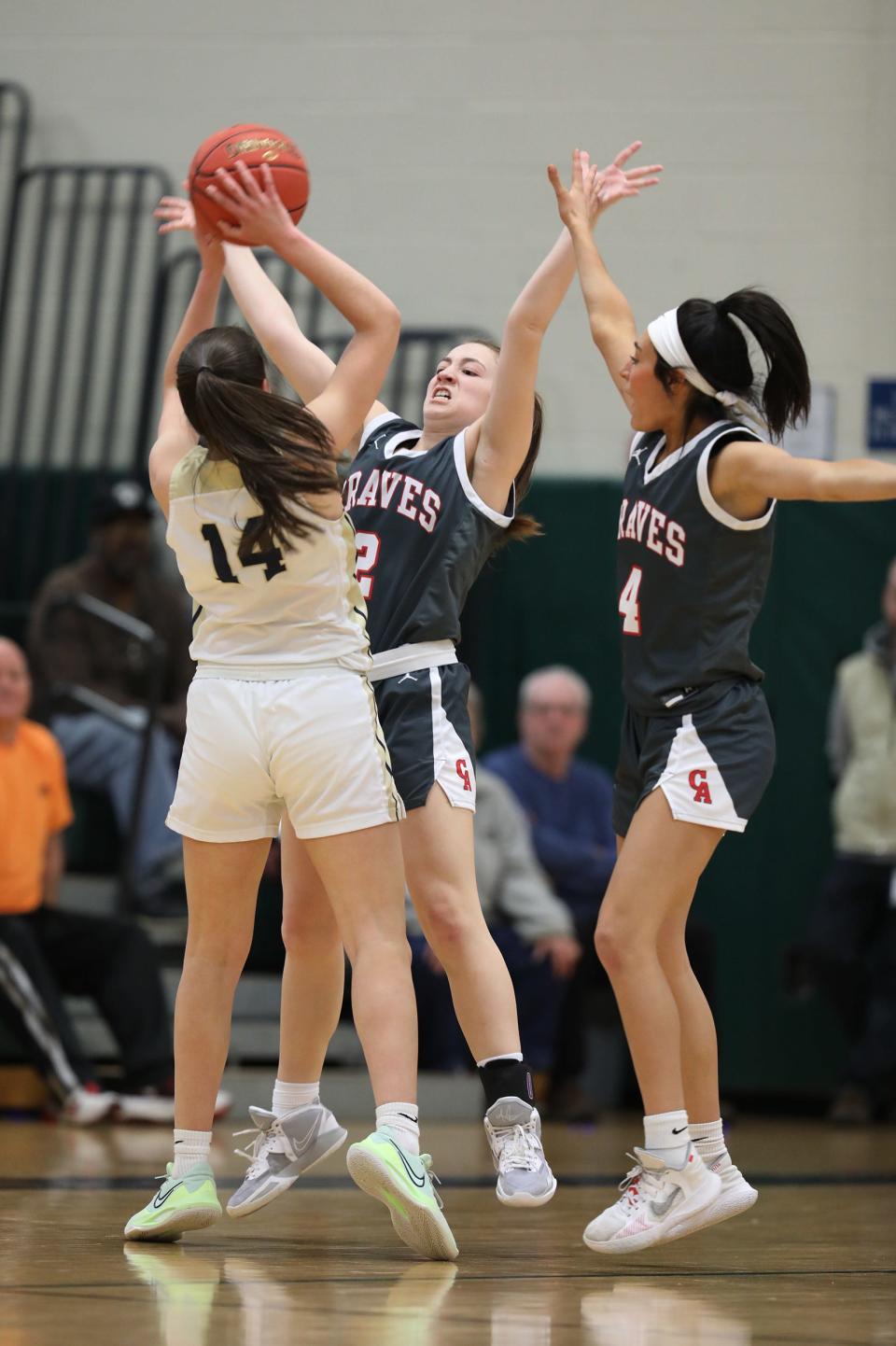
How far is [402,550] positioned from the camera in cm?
394

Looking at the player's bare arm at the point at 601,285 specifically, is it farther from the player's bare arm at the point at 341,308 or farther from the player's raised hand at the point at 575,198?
the player's bare arm at the point at 341,308

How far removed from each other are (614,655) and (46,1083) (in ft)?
9.79

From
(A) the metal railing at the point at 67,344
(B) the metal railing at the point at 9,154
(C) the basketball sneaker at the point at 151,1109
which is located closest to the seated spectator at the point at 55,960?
(C) the basketball sneaker at the point at 151,1109

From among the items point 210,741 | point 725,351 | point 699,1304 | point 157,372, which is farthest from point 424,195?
point 699,1304

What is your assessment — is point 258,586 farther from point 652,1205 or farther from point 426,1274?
point 652,1205

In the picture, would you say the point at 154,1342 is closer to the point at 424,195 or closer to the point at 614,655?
the point at 614,655

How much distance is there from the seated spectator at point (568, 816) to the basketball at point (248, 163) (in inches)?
153

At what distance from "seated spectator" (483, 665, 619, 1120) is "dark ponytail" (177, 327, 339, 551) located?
420cm

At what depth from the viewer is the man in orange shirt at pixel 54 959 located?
A: 6.61m

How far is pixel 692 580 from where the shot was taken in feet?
12.7

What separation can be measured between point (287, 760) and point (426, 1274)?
88 centimetres

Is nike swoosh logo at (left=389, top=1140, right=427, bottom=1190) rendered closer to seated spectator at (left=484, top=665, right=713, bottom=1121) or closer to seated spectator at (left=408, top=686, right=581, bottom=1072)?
seated spectator at (left=408, top=686, right=581, bottom=1072)

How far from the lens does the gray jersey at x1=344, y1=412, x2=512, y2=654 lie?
154 inches

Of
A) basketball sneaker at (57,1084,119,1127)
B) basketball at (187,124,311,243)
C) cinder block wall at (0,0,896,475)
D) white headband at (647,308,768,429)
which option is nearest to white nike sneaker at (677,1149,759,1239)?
white headband at (647,308,768,429)
